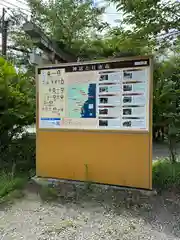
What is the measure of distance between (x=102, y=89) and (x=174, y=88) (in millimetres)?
1578

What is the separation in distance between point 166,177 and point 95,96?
1792 millimetres

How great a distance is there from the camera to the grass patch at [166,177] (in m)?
4.52

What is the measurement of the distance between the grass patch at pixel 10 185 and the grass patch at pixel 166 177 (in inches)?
88.2

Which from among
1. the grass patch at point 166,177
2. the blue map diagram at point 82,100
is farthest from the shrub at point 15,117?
the grass patch at point 166,177

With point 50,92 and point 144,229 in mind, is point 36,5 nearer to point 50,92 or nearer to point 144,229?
point 50,92

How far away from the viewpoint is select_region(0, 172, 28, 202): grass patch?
430 centimetres

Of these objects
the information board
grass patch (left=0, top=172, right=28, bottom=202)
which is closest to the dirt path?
grass patch (left=0, top=172, right=28, bottom=202)

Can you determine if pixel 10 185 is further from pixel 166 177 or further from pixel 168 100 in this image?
pixel 168 100

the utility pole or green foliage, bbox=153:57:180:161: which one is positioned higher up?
the utility pole

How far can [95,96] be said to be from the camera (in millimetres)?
4500

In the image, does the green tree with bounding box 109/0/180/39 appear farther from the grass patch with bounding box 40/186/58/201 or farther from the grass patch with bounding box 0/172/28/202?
the grass patch with bounding box 0/172/28/202

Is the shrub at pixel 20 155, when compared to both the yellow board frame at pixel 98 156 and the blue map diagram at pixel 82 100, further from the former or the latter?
the blue map diagram at pixel 82 100

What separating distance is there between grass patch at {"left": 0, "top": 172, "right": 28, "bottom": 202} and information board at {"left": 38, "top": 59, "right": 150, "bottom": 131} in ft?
3.27

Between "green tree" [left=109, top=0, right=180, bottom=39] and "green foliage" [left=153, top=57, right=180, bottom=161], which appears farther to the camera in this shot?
"green foliage" [left=153, top=57, right=180, bottom=161]
